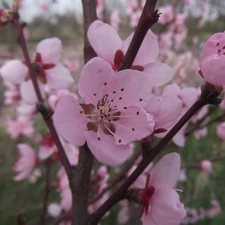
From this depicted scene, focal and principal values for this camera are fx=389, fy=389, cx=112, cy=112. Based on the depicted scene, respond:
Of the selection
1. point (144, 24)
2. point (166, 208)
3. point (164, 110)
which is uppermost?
point (144, 24)

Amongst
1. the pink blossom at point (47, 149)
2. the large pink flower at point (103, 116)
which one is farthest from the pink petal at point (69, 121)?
the pink blossom at point (47, 149)

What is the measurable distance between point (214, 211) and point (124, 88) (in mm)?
1959

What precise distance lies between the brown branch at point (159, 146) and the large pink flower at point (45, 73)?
0.33 meters

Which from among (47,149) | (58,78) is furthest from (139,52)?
(47,149)

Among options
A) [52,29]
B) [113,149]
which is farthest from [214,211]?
[52,29]

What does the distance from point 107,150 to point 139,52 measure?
0.15m

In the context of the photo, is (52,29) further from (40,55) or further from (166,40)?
(40,55)

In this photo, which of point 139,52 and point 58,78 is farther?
point 58,78

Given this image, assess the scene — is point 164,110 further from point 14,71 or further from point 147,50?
point 14,71

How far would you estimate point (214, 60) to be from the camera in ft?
1.45

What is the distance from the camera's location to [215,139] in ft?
9.82

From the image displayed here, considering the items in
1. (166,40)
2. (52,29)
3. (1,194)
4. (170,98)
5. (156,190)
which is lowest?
(52,29)

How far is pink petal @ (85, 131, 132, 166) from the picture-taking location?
0.47m

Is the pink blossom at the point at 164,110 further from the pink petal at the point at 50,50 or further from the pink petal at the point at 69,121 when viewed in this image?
the pink petal at the point at 50,50
